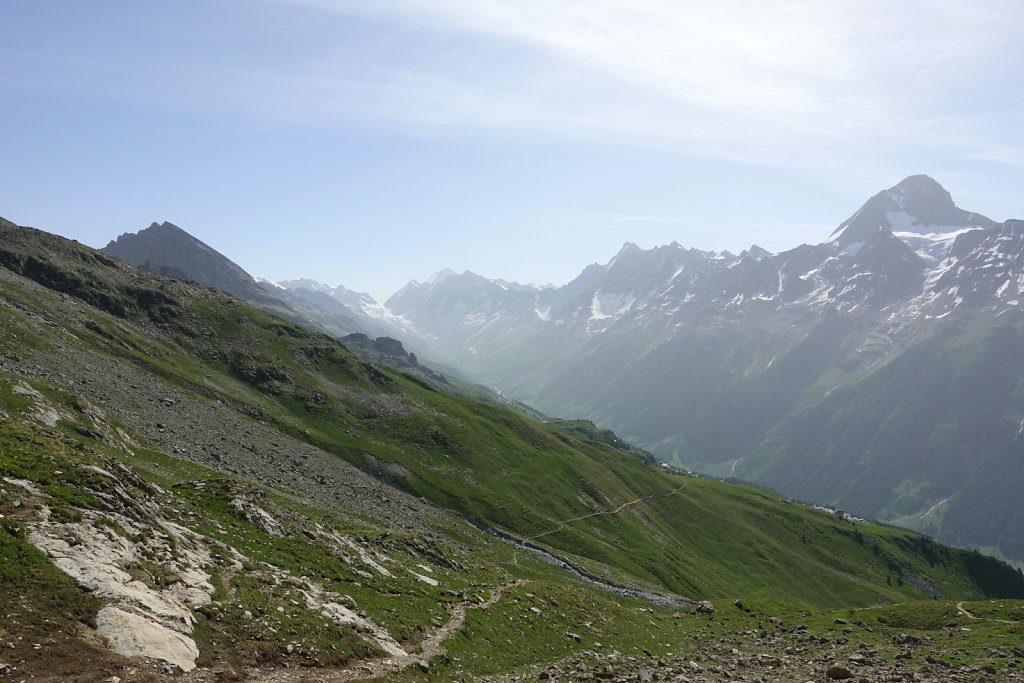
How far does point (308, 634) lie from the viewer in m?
29.1

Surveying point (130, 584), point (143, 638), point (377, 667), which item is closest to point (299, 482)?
point (377, 667)

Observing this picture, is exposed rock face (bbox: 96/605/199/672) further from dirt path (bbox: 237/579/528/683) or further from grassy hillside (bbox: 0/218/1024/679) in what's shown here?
dirt path (bbox: 237/579/528/683)

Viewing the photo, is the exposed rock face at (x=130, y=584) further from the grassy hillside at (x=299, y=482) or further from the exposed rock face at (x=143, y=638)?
the grassy hillside at (x=299, y=482)

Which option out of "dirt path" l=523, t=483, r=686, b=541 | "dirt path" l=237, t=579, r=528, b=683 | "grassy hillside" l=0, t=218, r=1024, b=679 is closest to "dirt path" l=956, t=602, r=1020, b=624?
"grassy hillside" l=0, t=218, r=1024, b=679

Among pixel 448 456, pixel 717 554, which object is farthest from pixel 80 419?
pixel 717 554

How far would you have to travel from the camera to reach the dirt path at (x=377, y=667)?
25359 mm

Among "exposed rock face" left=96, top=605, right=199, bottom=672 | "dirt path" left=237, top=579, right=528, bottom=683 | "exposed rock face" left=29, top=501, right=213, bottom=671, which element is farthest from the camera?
"dirt path" left=237, top=579, right=528, bottom=683

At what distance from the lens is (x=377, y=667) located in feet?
96.7

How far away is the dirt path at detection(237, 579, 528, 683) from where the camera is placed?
83.2ft

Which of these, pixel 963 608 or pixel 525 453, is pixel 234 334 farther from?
pixel 963 608

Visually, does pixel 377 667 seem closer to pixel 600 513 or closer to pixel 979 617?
pixel 979 617

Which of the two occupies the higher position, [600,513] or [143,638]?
[143,638]

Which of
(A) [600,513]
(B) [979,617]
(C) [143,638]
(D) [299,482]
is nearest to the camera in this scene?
(C) [143,638]

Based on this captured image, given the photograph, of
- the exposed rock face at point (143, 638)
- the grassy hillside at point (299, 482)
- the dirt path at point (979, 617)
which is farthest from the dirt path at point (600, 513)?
the exposed rock face at point (143, 638)
